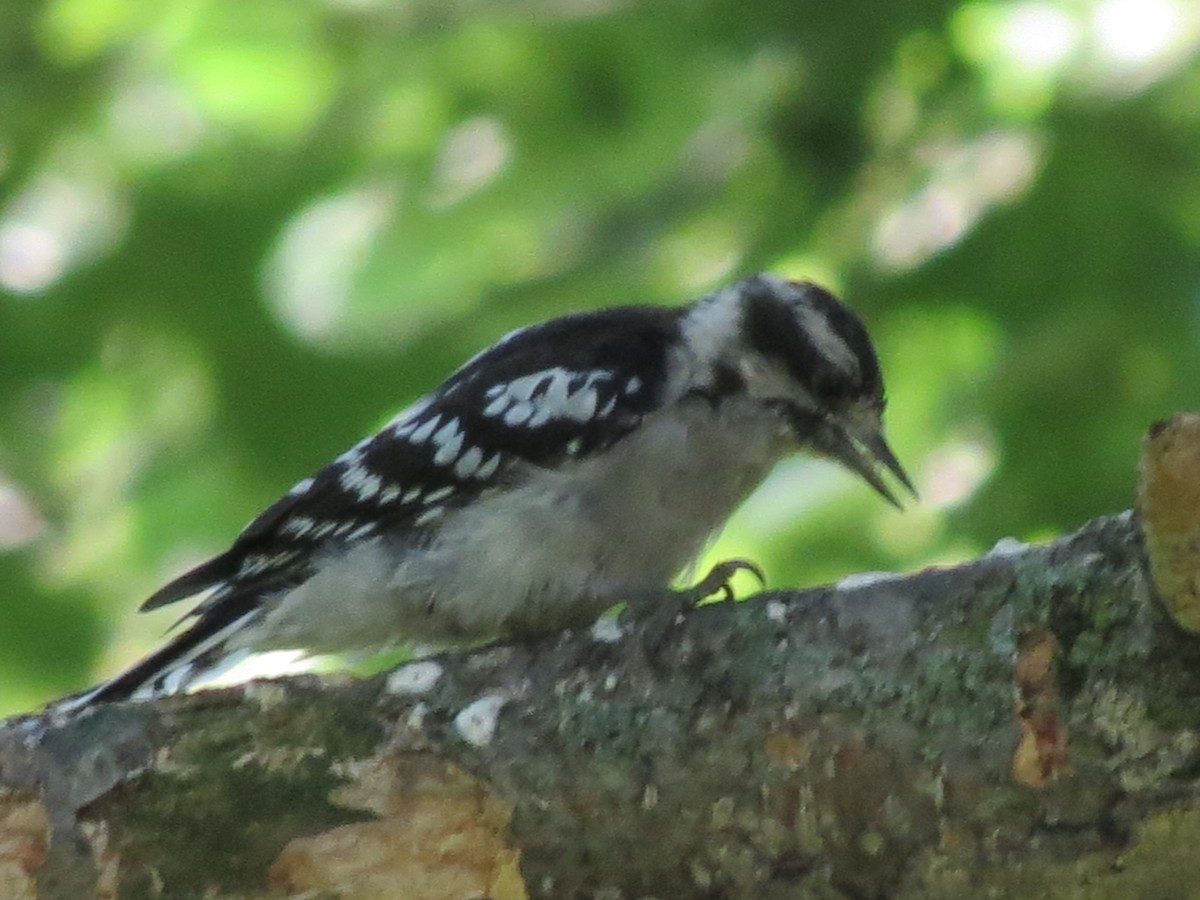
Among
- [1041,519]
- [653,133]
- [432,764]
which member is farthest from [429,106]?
[432,764]

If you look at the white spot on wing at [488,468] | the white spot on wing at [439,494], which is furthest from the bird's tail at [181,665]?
the white spot on wing at [488,468]

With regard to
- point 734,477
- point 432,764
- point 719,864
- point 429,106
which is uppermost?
point 429,106

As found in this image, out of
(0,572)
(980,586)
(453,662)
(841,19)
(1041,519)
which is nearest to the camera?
(980,586)

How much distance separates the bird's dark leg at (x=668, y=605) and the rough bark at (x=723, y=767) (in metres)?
0.04

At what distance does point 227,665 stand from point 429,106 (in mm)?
1358

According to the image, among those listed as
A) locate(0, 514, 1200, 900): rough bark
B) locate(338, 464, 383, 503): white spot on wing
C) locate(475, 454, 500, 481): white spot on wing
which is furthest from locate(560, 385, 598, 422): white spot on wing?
locate(0, 514, 1200, 900): rough bark

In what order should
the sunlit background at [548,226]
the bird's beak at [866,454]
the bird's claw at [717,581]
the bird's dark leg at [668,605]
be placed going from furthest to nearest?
the bird's beak at [866,454] → the sunlit background at [548,226] → the bird's claw at [717,581] → the bird's dark leg at [668,605]

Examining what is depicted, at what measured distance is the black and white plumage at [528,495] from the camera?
2980 millimetres

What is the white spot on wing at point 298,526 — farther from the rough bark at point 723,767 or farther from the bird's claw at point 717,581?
the rough bark at point 723,767

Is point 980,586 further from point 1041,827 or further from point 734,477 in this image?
point 734,477

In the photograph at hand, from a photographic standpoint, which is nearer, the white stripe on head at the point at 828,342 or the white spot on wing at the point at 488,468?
the white spot on wing at the point at 488,468

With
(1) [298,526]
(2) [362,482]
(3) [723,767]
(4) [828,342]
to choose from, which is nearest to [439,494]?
(2) [362,482]

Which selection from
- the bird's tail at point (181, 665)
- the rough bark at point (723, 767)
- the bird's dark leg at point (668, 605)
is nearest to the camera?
the rough bark at point (723, 767)

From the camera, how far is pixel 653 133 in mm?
3391
